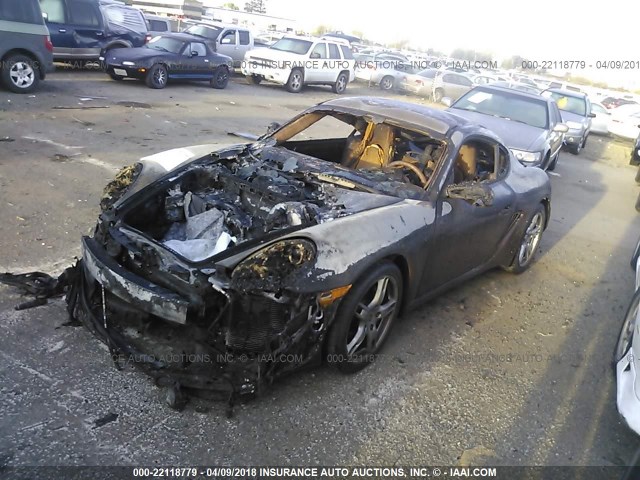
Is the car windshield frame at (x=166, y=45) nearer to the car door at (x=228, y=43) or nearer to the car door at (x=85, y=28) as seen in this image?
the car door at (x=85, y=28)

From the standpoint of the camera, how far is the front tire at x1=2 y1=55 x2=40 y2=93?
34.4 feet

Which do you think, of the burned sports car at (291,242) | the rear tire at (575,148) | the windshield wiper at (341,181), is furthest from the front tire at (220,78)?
the windshield wiper at (341,181)

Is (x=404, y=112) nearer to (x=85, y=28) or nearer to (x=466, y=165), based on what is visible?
(x=466, y=165)

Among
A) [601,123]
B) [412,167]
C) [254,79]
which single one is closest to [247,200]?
[412,167]

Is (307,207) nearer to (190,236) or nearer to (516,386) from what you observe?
(190,236)

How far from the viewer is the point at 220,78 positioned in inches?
651

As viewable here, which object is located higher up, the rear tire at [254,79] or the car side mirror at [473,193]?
the car side mirror at [473,193]

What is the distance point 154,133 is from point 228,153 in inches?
208

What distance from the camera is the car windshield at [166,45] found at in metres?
15.1

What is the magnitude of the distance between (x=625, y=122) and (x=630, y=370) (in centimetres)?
1999

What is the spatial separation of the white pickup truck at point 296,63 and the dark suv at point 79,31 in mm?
4599

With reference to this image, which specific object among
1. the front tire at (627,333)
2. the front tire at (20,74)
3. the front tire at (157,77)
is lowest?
the front tire at (157,77)

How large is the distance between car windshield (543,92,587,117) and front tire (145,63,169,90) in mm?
10145

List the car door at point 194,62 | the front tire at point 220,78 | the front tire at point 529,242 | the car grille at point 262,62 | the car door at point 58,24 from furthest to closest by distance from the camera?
the car grille at point 262,62
the front tire at point 220,78
the car door at point 194,62
the car door at point 58,24
the front tire at point 529,242
